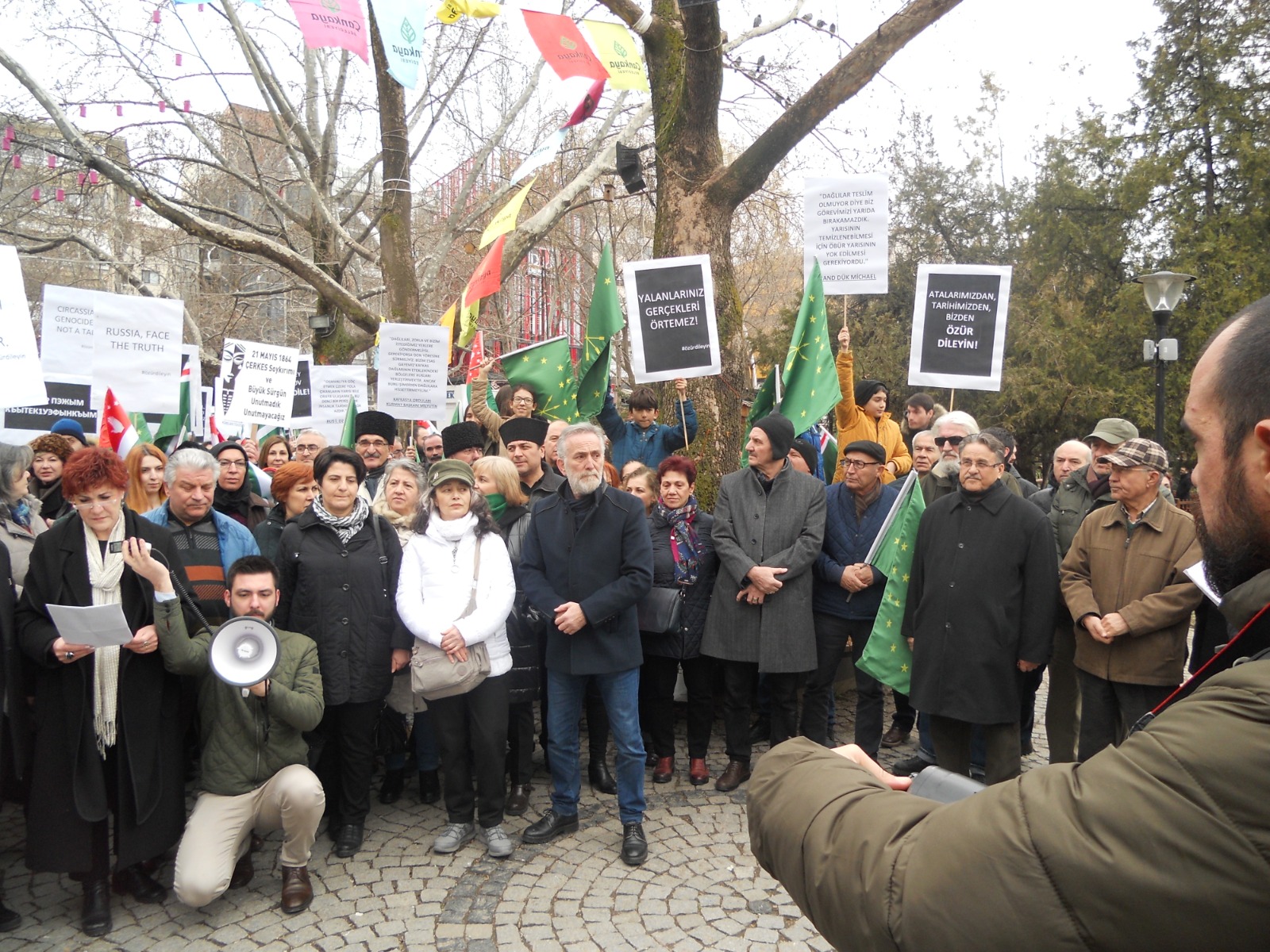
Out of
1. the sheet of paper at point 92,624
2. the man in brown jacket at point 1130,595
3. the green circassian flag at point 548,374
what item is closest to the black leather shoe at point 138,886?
the sheet of paper at point 92,624

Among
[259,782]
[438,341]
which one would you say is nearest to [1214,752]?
[259,782]

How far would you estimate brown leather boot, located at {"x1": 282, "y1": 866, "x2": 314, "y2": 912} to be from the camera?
403 centimetres

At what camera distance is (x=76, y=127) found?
12.3 metres

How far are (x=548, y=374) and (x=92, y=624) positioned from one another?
4097mm

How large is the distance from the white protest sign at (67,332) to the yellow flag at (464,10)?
327 centimetres

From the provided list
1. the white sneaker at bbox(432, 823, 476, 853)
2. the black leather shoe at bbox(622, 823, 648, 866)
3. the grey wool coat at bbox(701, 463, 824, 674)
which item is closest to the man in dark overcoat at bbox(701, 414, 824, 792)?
the grey wool coat at bbox(701, 463, 824, 674)

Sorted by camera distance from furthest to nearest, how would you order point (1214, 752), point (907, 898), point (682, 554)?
point (682, 554)
point (907, 898)
point (1214, 752)

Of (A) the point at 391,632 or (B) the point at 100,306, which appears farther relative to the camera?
(B) the point at 100,306

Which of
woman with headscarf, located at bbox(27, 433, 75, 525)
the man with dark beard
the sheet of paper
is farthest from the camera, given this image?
woman with headscarf, located at bbox(27, 433, 75, 525)

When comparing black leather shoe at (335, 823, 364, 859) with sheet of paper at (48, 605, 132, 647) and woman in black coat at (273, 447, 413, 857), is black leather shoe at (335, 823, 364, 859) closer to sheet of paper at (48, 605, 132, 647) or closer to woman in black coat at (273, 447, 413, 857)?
woman in black coat at (273, 447, 413, 857)

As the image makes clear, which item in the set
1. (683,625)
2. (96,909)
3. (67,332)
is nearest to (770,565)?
(683,625)

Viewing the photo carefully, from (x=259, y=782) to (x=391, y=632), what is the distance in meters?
0.94

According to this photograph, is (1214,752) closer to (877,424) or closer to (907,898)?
(907,898)

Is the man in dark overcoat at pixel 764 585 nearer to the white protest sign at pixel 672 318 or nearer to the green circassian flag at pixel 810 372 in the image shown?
the green circassian flag at pixel 810 372
